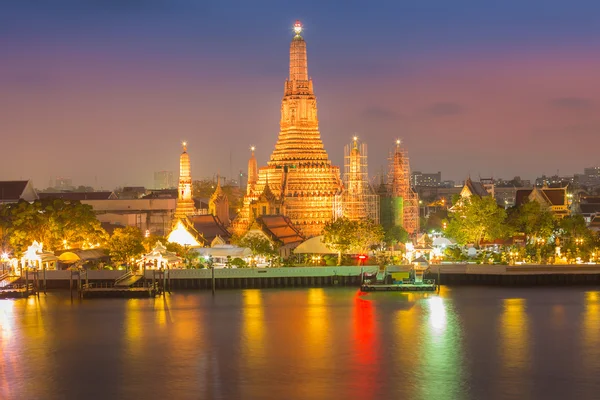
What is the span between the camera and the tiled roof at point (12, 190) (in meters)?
91.1

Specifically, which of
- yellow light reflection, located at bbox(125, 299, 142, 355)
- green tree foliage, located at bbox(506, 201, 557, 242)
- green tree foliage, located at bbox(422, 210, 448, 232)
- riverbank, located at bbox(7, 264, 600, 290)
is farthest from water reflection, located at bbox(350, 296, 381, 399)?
green tree foliage, located at bbox(422, 210, 448, 232)

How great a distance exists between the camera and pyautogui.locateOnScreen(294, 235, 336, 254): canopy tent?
72.5 metres

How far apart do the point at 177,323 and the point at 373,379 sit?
48.0ft

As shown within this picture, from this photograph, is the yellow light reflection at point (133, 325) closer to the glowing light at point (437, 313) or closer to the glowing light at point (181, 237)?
the glowing light at point (437, 313)

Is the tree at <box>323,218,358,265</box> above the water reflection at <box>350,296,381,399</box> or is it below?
above

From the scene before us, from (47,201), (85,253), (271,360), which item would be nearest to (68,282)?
(85,253)

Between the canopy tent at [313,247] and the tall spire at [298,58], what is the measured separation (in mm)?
16031

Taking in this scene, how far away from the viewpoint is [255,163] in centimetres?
9250

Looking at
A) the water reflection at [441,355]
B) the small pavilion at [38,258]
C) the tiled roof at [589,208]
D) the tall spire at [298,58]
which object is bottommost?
the water reflection at [441,355]

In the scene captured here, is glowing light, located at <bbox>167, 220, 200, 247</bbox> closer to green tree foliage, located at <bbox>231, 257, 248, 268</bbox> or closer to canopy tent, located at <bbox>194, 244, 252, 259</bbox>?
canopy tent, located at <bbox>194, 244, 252, 259</bbox>

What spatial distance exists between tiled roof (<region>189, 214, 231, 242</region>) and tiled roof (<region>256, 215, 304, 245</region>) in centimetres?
457

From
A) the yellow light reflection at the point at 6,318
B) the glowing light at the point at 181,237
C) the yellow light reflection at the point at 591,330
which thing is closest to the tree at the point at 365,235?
the glowing light at the point at 181,237

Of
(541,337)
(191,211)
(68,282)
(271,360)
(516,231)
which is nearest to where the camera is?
(271,360)

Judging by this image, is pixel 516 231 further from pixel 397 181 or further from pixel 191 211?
pixel 191 211
